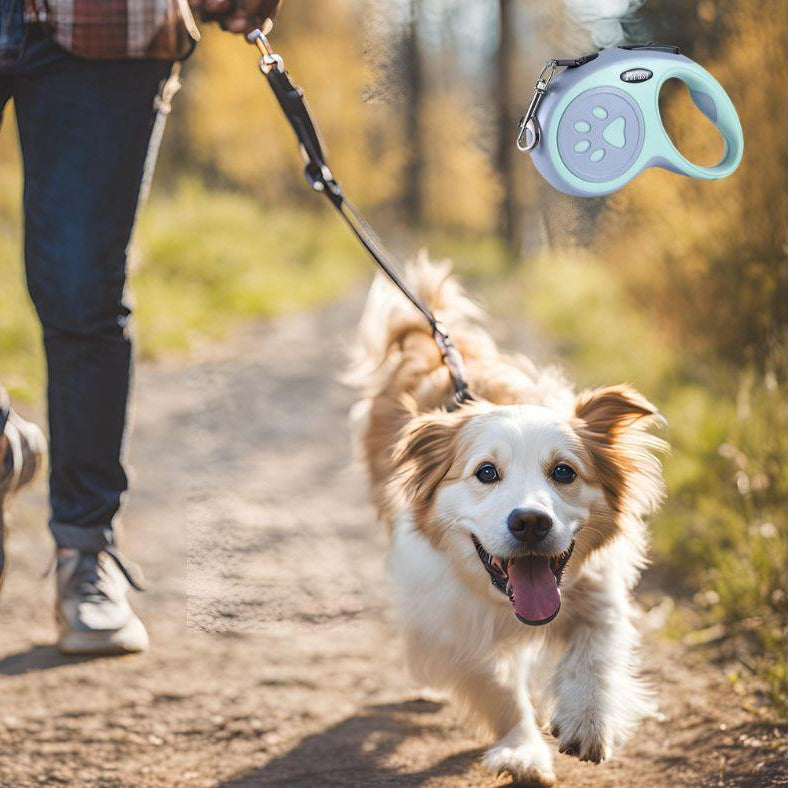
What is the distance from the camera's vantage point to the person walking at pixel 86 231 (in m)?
2.31

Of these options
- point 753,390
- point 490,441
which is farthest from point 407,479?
point 753,390

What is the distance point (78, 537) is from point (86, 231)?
764 millimetres

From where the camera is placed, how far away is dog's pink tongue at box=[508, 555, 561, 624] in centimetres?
201

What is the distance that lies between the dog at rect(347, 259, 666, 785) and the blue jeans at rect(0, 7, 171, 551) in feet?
2.53

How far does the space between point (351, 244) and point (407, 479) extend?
12537mm

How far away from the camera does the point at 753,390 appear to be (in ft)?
13.3

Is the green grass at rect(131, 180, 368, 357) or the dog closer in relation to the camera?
the dog

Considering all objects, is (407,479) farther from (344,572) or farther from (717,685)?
(344,572)

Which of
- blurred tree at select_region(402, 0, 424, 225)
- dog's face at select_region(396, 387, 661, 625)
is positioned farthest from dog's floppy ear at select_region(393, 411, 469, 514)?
blurred tree at select_region(402, 0, 424, 225)

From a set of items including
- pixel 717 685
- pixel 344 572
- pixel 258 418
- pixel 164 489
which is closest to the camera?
pixel 717 685

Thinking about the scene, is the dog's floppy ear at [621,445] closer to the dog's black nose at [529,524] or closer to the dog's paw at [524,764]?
the dog's black nose at [529,524]

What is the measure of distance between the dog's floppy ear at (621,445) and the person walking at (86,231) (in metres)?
1.18

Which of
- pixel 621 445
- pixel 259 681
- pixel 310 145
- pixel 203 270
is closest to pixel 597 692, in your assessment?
pixel 621 445

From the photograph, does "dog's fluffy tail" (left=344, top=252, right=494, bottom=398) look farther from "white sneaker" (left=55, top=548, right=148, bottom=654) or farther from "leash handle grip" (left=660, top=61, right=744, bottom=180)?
"leash handle grip" (left=660, top=61, right=744, bottom=180)
